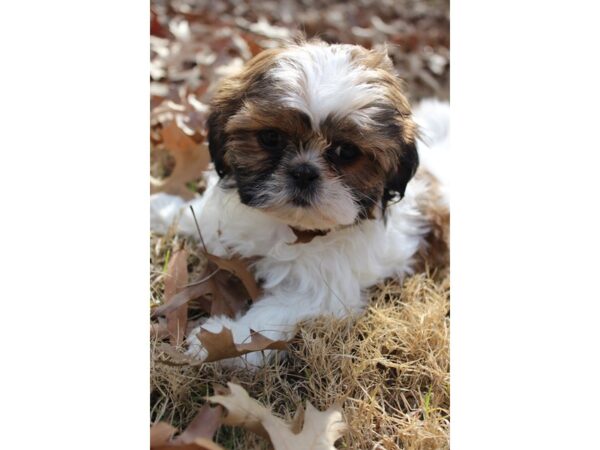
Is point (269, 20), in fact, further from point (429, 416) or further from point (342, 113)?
point (429, 416)

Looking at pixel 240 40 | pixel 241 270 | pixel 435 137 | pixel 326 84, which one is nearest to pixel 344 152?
pixel 326 84

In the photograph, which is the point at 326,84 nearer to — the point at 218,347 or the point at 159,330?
the point at 218,347

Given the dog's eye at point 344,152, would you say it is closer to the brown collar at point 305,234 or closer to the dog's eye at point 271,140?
the dog's eye at point 271,140
